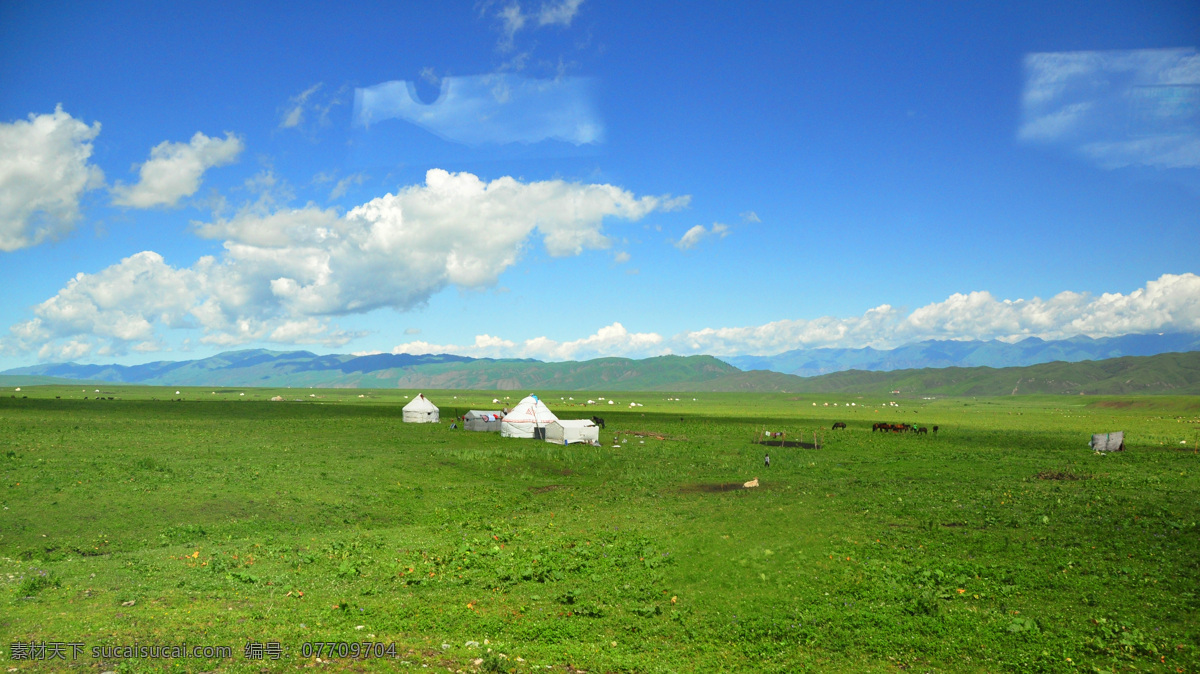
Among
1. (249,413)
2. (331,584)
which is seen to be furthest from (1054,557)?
(249,413)

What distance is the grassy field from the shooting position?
13.0 metres

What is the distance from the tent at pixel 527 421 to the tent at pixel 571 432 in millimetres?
1925

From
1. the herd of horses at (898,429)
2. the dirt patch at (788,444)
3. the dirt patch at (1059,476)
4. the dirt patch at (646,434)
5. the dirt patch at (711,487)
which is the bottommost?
the herd of horses at (898,429)

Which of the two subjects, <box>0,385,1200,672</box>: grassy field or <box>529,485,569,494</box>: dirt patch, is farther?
<box>529,485,569,494</box>: dirt patch

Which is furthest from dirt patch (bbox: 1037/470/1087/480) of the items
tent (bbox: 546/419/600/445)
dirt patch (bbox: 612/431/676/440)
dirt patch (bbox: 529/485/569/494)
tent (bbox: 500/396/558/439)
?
tent (bbox: 500/396/558/439)

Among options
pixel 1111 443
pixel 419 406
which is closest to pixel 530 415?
pixel 419 406

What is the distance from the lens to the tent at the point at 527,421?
62.8 metres

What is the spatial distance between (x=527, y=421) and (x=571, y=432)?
6.48 metres

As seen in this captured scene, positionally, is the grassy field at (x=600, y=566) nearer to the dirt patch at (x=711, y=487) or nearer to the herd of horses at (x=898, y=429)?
the dirt patch at (x=711, y=487)

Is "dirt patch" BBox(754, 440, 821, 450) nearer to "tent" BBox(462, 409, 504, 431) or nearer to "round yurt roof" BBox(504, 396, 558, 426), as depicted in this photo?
"round yurt roof" BBox(504, 396, 558, 426)

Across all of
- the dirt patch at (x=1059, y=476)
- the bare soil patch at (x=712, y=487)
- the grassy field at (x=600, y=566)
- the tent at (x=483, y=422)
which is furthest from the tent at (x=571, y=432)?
the dirt patch at (x=1059, y=476)

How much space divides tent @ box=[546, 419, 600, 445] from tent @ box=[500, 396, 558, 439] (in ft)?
6.31

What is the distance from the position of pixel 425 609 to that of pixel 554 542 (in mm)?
7342

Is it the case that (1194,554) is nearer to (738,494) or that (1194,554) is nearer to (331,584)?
(738,494)
